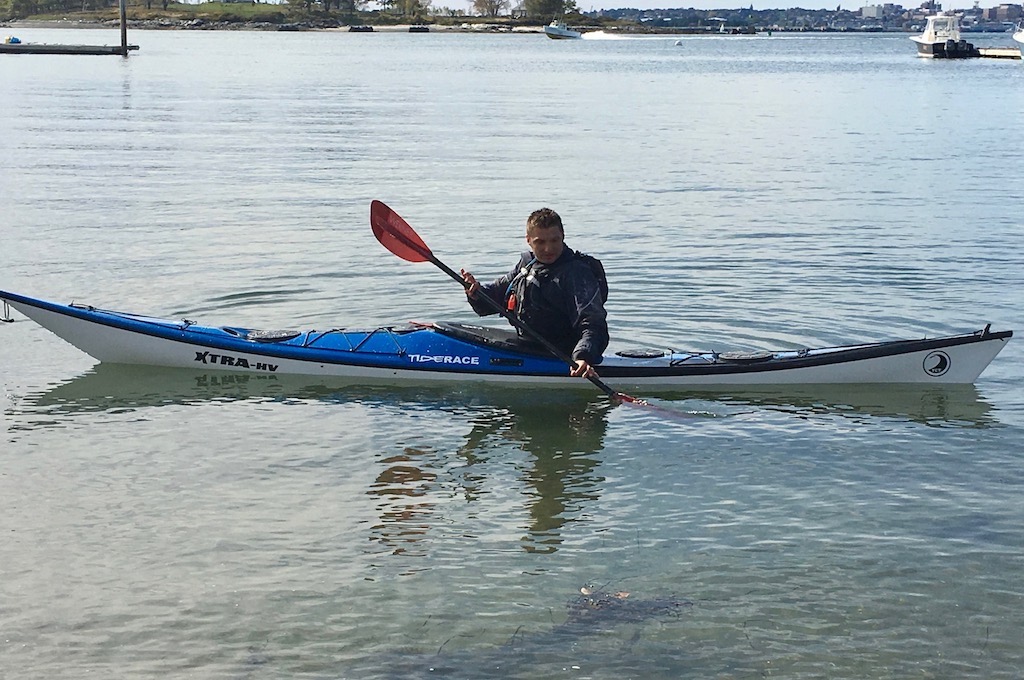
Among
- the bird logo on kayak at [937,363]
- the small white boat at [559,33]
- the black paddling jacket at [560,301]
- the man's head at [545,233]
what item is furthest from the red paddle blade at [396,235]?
the small white boat at [559,33]

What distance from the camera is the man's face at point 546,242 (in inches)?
368

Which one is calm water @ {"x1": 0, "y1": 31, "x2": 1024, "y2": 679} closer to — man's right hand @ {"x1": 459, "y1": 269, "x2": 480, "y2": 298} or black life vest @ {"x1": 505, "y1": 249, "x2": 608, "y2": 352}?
black life vest @ {"x1": 505, "y1": 249, "x2": 608, "y2": 352}

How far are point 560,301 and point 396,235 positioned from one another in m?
1.73

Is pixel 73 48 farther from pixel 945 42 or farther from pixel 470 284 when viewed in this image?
pixel 470 284

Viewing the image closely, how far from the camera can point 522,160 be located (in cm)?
2620

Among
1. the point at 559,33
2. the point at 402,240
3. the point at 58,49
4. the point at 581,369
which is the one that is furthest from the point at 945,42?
the point at 581,369

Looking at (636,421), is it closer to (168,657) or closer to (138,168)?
(168,657)

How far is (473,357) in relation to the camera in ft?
33.5

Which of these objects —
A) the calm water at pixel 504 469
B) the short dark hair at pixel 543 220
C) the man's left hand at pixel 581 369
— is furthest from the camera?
the short dark hair at pixel 543 220

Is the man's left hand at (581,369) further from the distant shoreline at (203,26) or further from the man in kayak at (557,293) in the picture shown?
the distant shoreline at (203,26)

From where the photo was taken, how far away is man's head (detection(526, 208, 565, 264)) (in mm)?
9320

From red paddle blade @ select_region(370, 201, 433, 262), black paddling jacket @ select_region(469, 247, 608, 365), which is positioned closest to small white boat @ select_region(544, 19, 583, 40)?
red paddle blade @ select_region(370, 201, 433, 262)

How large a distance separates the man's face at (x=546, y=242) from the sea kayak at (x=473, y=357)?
2.92 feet

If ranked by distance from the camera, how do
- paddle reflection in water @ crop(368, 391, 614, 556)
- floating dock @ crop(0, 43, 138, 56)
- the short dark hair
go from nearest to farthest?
1. paddle reflection in water @ crop(368, 391, 614, 556)
2. the short dark hair
3. floating dock @ crop(0, 43, 138, 56)
